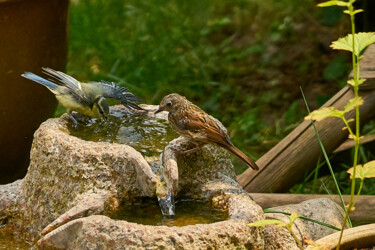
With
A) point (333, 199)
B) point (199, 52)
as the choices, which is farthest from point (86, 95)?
point (199, 52)

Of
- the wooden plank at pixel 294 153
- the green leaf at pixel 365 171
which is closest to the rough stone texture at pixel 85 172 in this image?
the green leaf at pixel 365 171

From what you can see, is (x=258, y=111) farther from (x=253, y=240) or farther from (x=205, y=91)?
(x=253, y=240)

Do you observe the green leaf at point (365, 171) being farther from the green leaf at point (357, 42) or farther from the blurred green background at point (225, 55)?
the blurred green background at point (225, 55)

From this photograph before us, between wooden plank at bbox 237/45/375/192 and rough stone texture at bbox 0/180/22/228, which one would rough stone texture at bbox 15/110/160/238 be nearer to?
rough stone texture at bbox 0/180/22/228

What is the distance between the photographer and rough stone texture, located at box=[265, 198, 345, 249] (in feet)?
11.5

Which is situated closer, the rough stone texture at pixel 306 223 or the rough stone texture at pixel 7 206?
the rough stone texture at pixel 306 223

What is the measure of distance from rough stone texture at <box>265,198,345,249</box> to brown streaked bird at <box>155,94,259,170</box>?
426mm

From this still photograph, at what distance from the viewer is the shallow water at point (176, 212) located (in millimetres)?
3346

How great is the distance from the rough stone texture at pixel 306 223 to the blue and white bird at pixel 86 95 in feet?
3.46

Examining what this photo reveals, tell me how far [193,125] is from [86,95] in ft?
2.76

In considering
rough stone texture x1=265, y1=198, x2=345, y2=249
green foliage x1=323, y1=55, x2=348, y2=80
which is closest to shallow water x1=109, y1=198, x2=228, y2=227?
rough stone texture x1=265, y1=198, x2=345, y2=249

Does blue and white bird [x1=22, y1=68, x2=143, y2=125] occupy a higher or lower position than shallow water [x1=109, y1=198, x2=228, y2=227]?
higher

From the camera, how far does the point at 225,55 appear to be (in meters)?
7.59

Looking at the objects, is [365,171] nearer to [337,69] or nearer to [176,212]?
[176,212]
